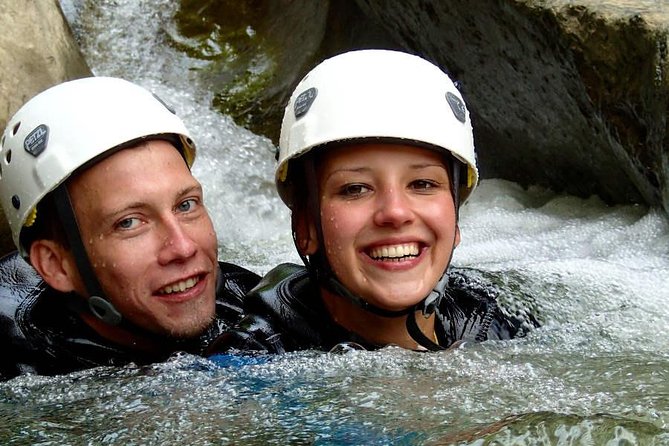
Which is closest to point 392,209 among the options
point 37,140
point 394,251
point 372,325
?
point 394,251

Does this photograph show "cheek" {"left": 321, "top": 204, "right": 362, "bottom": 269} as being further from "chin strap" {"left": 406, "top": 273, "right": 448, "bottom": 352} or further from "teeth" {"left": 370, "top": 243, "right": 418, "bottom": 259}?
"chin strap" {"left": 406, "top": 273, "right": 448, "bottom": 352}

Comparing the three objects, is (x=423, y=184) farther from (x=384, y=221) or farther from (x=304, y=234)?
(x=304, y=234)

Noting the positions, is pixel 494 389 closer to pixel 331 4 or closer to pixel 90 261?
pixel 90 261

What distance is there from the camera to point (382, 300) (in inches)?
138

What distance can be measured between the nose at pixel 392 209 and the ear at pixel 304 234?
296mm

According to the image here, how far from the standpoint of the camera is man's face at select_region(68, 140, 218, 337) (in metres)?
3.63

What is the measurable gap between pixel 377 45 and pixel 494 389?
5.31 m

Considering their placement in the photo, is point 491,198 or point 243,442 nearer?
point 243,442

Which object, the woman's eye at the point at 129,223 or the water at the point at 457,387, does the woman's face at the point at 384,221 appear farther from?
the woman's eye at the point at 129,223

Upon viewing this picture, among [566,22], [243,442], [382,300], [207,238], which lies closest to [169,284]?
[207,238]

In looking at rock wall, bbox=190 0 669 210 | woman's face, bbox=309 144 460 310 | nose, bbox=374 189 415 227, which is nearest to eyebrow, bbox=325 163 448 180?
woman's face, bbox=309 144 460 310

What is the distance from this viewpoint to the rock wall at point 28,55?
5500 mm

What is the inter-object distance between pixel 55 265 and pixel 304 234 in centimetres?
101

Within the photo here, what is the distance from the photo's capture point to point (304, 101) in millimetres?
3766
